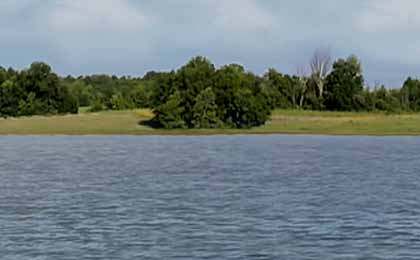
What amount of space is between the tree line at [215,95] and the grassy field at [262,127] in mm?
2363

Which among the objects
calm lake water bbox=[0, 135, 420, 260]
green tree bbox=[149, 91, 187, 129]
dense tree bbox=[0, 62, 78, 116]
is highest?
dense tree bbox=[0, 62, 78, 116]

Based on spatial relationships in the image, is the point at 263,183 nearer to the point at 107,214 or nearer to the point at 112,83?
the point at 107,214

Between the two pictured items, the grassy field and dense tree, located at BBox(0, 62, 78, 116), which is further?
dense tree, located at BBox(0, 62, 78, 116)

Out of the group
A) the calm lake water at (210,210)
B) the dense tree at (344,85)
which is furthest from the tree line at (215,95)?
the calm lake water at (210,210)

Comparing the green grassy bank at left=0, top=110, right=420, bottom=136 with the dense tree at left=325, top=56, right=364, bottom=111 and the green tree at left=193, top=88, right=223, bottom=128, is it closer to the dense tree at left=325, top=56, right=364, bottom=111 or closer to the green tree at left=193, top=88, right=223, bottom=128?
the green tree at left=193, top=88, right=223, bottom=128

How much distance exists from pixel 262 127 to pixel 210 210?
235ft

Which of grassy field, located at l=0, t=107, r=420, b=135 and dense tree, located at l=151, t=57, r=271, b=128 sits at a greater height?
dense tree, located at l=151, t=57, r=271, b=128

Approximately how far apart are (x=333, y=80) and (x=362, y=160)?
240ft

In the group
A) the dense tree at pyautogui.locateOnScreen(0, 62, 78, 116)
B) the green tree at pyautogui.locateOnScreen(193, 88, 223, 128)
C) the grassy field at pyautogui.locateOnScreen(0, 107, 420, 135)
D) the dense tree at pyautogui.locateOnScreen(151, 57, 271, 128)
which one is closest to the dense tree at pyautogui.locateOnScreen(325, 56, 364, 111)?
the grassy field at pyautogui.locateOnScreen(0, 107, 420, 135)

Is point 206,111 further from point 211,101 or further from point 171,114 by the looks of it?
point 171,114

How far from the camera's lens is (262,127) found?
95375 millimetres

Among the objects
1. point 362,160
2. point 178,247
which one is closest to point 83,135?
point 362,160

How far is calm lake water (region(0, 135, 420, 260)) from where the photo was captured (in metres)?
17.9

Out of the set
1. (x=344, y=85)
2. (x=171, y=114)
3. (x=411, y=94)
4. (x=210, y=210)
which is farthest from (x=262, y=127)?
(x=210, y=210)
